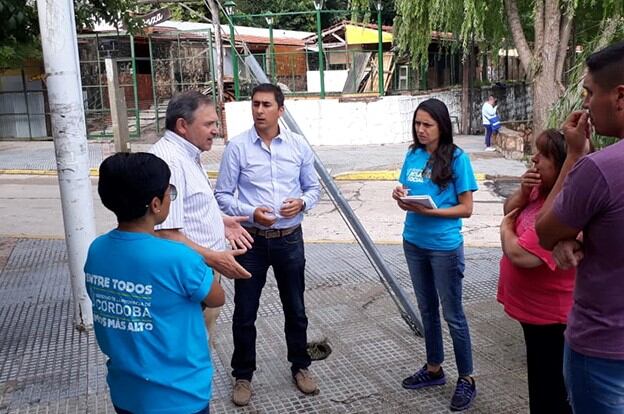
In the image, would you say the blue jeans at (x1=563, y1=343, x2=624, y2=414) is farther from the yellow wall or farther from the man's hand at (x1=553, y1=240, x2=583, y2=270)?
the yellow wall

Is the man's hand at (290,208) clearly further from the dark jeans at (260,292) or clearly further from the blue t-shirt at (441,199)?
the blue t-shirt at (441,199)

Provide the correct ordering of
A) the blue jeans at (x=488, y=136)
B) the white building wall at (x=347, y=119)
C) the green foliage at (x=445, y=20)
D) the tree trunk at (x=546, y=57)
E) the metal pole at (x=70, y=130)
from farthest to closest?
the white building wall at (x=347, y=119)
the blue jeans at (x=488, y=136)
the green foliage at (x=445, y=20)
the tree trunk at (x=546, y=57)
the metal pole at (x=70, y=130)

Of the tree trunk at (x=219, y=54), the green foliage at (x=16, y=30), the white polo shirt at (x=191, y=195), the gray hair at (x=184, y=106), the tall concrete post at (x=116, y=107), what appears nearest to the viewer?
the white polo shirt at (x=191, y=195)

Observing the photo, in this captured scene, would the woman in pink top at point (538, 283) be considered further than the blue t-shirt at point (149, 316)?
Yes

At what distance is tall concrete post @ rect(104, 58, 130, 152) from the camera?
12586 millimetres

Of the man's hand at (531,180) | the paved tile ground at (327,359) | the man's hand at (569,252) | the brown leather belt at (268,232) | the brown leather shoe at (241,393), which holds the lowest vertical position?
the paved tile ground at (327,359)

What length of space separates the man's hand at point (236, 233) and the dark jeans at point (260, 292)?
0.69ft

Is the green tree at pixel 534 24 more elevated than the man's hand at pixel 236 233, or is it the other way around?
the green tree at pixel 534 24

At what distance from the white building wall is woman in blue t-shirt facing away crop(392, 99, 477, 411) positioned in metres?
13.5

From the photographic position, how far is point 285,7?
28766 mm

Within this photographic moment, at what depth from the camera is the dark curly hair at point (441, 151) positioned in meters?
3.46

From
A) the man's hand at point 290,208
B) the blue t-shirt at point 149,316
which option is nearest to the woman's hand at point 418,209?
the man's hand at point 290,208

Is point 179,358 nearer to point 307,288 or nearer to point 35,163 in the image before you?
point 307,288

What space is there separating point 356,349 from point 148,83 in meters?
18.3
